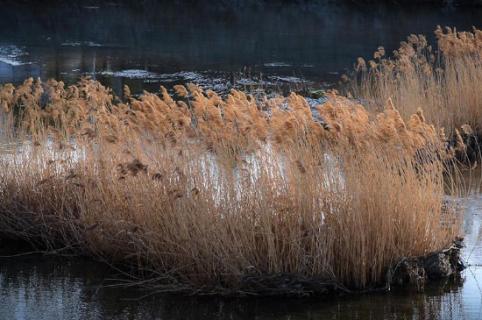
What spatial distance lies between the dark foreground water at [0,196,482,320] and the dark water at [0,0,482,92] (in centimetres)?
823

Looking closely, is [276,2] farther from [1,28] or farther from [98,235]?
[98,235]

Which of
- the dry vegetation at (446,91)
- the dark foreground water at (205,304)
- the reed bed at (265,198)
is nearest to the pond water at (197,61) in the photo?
the dark foreground water at (205,304)

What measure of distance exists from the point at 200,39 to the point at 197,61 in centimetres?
463

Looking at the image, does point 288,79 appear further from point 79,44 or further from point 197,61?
point 79,44

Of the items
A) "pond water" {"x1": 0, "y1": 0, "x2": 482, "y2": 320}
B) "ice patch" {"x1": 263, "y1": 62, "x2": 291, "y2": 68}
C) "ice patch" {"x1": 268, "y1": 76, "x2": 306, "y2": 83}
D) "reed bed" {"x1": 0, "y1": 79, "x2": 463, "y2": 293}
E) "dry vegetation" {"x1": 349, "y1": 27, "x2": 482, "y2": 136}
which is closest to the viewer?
"pond water" {"x1": 0, "y1": 0, "x2": 482, "y2": 320}

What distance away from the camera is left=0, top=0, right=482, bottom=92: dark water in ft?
67.1

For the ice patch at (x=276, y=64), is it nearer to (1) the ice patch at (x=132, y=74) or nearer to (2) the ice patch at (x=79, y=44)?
(1) the ice patch at (x=132, y=74)

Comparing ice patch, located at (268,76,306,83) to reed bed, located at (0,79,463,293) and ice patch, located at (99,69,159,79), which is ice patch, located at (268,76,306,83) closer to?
ice patch, located at (99,69,159,79)

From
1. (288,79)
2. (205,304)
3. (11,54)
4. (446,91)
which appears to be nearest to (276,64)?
(288,79)

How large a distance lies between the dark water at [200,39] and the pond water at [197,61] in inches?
1.5

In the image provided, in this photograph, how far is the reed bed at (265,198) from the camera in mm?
7652

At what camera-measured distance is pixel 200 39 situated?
27094mm

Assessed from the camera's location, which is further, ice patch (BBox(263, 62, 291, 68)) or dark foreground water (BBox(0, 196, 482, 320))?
ice patch (BBox(263, 62, 291, 68))

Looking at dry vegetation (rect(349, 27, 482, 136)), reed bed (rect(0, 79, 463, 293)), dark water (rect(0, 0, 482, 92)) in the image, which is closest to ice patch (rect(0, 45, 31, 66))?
dark water (rect(0, 0, 482, 92))
